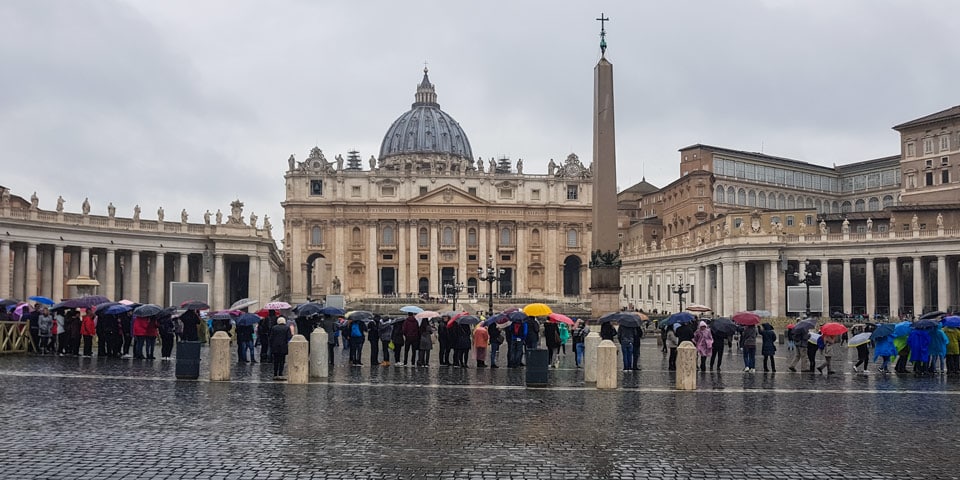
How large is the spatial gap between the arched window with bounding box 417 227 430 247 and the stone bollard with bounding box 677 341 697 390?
7670 cm

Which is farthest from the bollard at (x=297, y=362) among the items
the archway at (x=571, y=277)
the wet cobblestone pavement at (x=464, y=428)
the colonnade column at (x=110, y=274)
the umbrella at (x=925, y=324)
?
the archway at (x=571, y=277)

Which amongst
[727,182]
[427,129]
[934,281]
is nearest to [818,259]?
[934,281]

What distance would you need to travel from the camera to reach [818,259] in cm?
5438

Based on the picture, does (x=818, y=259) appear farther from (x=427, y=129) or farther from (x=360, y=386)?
(x=427, y=129)

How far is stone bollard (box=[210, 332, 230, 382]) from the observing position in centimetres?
1703

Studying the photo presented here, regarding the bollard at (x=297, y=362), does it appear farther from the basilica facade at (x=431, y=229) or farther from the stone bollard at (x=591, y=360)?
the basilica facade at (x=431, y=229)

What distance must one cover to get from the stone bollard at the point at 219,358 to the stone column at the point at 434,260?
7426 cm

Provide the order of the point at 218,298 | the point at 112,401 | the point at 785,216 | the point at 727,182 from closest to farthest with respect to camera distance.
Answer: the point at 112,401
the point at 218,298
the point at 785,216
the point at 727,182

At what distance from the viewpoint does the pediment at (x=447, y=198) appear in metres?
91.4

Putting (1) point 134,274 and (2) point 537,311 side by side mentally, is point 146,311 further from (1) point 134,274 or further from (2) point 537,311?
(1) point 134,274

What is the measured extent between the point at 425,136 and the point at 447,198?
2900 cm

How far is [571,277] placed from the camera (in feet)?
328

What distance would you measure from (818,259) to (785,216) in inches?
328

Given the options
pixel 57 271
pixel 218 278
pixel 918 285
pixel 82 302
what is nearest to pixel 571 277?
pixel 918 285
